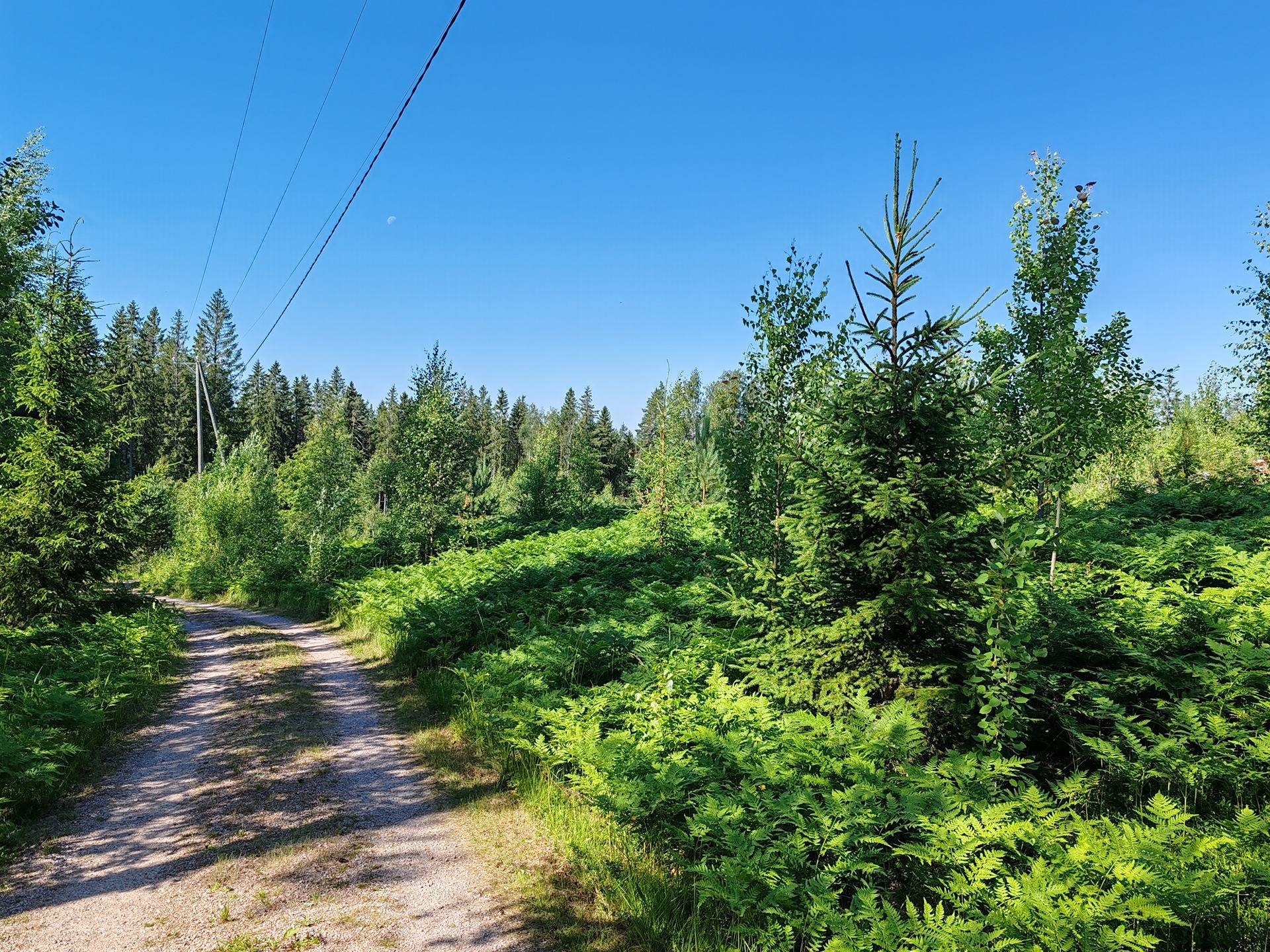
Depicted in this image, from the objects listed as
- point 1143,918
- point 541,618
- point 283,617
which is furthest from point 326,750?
point 283,617

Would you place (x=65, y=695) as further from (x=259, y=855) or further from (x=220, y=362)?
(x=220, y=362)

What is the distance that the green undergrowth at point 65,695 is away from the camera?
5.85m

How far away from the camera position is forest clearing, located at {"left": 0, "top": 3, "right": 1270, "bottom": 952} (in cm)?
379

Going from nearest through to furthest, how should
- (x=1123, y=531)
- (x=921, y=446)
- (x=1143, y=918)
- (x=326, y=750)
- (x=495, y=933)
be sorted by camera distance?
(x=1143, y=918), (x=495, y=933), (x=921, y=446), (x=326, y=750), (x=1123, y=531)

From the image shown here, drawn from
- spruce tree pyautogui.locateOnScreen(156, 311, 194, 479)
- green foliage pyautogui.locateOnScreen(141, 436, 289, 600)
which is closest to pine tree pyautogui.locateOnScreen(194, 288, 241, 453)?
spruce tree pyautogui.locateOnScreen(156, 311, 194, 479)

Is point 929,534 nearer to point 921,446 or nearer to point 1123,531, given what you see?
point 921,446

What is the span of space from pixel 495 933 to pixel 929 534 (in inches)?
165

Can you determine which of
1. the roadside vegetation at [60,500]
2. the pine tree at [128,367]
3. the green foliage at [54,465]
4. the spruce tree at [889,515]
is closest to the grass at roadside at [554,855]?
the spruce tree at [889,515]

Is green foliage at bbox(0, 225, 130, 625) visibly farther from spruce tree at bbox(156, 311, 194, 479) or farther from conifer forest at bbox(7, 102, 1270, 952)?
spruce tree at bbox(156, 311, 194, 479)

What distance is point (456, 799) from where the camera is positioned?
641 centimetres

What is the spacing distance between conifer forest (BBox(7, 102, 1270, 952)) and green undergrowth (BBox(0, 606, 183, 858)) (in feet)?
0.19

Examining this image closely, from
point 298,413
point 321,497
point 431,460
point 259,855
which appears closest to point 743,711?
point 259,855

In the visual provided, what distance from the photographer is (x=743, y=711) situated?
5.63 metres

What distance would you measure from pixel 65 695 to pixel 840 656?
8.68m
